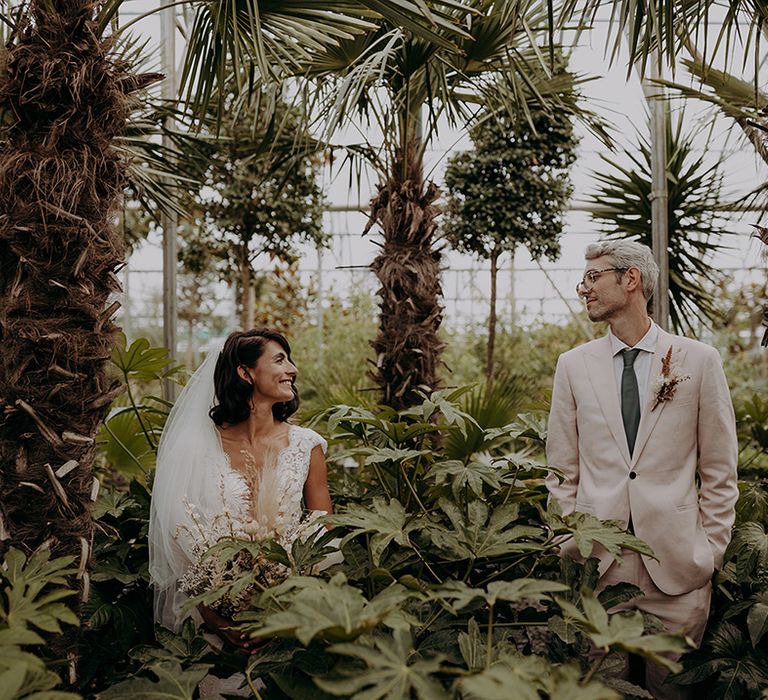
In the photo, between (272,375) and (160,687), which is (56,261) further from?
(160,687)

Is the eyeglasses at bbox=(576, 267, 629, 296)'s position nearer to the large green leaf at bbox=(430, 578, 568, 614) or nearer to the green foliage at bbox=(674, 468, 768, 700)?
the green foliage at bbox=(674, 468, 768, 700)

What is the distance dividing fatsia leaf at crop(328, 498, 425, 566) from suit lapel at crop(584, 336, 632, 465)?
0.79 metres

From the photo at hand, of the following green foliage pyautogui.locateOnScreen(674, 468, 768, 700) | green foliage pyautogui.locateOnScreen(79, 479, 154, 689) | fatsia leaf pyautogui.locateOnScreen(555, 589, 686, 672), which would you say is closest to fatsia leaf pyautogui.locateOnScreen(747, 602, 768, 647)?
green foliage pyautogui.locateOnScreen(674, 468, 768, 700)

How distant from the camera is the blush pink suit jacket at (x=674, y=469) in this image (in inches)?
94.4

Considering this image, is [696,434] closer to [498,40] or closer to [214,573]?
[214,573]

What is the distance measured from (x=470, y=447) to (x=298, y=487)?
698 mm

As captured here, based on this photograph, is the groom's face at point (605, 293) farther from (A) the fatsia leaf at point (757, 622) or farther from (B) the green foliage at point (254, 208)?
(B) the green foliage at point (254, 208)

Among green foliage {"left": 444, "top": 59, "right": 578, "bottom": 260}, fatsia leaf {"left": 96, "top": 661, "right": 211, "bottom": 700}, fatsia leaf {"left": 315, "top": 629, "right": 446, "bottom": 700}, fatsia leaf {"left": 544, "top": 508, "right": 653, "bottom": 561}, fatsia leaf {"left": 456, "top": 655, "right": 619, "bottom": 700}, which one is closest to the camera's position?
fatsia leaf {"left": 456, "top": 655, "right": 619, "bottom": 700}

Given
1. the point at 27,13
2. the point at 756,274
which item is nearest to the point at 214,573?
the point at 27,13

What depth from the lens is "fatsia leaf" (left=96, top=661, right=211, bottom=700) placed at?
1.68m

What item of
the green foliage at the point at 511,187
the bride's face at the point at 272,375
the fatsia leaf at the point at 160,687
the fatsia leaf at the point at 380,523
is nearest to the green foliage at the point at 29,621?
the fatsia leaf at the point at 160,687

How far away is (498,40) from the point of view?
392 cm

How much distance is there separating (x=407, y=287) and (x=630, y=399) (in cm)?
187

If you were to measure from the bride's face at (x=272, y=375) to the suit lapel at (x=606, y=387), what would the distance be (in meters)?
1.08
